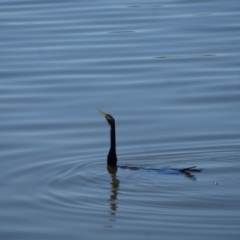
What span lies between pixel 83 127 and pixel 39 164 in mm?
2019

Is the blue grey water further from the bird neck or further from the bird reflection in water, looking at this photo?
the bird neck

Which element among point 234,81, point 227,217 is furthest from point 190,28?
point 227,217

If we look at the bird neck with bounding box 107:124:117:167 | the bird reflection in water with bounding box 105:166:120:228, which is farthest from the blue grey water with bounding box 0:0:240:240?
the bird neck with bounding box 107:124:117:167

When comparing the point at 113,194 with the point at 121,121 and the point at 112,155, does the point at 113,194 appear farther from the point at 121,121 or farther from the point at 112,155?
the point at 121,121

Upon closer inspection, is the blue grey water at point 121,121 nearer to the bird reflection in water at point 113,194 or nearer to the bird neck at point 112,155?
the bird reflection in water at point 113,194

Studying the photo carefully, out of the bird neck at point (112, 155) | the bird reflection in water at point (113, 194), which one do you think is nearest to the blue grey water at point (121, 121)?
the bird reflection in water at point (113, 194)

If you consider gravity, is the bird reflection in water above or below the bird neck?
below

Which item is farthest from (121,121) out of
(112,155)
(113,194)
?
(113,194)

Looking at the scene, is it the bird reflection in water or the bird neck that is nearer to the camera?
the bird reflection in water

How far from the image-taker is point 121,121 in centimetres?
1349

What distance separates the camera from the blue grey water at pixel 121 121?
29.9 ft

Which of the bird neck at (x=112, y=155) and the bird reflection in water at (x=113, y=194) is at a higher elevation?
the bird neck at (x=112, y=155)

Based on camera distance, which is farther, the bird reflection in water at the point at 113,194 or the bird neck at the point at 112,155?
the bird neck at the point at 112,155

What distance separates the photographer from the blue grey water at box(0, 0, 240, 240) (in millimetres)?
9117
